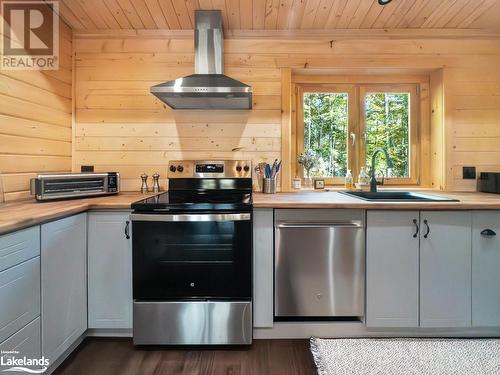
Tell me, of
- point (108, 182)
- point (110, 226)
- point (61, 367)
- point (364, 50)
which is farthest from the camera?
point (364, 50)

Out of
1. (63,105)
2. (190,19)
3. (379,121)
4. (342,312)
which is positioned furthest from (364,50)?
(63,105)

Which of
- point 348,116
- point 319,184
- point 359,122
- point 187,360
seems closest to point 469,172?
point 359,122

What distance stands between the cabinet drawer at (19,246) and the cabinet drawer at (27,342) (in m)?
0.30

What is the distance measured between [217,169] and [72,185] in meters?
0.99

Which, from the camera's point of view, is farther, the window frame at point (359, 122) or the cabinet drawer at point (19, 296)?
the window frame at point (359, 122)

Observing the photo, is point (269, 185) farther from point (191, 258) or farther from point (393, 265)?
point (393, 265)

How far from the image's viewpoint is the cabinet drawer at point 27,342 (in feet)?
3.89

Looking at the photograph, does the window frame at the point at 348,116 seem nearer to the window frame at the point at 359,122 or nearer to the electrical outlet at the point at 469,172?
the window frame at the point at 359,122

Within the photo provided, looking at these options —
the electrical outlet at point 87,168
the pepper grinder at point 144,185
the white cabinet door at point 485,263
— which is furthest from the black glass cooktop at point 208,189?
the white cabinet door at point 485,263

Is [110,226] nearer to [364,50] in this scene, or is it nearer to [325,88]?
[325,88]

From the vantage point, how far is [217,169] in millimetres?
2305

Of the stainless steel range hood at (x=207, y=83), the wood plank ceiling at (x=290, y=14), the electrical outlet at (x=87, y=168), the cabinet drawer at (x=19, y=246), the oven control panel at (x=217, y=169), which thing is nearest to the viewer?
the cabinet drawer at (x=19, y=246)

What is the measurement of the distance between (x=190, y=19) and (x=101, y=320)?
2.21 meters

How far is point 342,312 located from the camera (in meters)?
1.81
